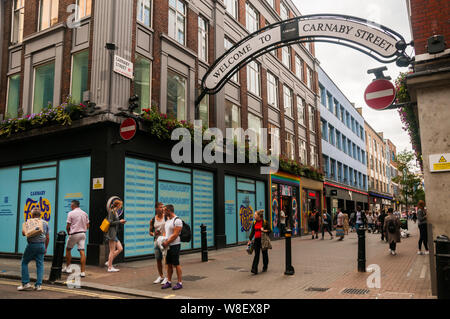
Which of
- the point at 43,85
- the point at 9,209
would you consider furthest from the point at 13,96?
the point at 9,209

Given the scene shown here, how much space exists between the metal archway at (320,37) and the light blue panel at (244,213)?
19.6ft

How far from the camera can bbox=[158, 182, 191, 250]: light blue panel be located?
43.1 ft

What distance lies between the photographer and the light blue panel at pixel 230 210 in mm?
16984

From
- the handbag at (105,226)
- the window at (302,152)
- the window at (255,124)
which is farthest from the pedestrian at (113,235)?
the window at (302,152)

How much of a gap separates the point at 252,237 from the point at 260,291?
263 centimetres

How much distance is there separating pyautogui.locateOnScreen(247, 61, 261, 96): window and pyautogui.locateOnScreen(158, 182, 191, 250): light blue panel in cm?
850

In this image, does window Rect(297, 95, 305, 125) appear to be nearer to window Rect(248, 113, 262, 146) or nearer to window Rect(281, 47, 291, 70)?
window Rect(281, 47, 291, 70)

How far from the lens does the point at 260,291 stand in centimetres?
728

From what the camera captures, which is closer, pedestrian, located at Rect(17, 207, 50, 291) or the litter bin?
the litter bin

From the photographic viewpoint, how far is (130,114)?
11.3 m

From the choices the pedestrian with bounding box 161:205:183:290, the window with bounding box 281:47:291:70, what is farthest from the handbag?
the window with bounding box 281:47:291:70

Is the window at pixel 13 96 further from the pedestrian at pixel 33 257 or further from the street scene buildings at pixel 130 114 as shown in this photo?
the pedestrian at pixel 33 257

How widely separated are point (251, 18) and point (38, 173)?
49.2 ft
